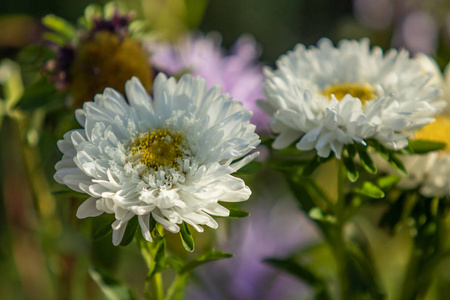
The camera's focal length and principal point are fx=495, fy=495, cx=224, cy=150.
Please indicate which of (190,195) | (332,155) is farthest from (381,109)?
(190,195)

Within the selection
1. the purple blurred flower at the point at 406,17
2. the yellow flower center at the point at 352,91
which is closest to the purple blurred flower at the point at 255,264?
the yellow flower center at the point at 352,91

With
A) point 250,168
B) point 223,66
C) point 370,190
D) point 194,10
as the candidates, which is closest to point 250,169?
point 250,168

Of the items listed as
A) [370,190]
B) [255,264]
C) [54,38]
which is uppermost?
[54,38]

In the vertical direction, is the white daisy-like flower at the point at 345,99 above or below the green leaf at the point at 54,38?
below

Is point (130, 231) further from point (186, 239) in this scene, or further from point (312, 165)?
point (312, 165)

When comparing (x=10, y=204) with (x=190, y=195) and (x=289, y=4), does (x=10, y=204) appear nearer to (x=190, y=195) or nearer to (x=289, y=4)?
(x=190, y=195)

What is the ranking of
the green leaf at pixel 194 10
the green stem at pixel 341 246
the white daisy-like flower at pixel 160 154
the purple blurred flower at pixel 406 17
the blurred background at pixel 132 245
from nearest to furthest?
the white daisy-like flower at pixel 160 154 < the green stem at pixel 341 246 < the blurred background at pixel 132 245 < the green leaf at pixel 194 10 < the purple blurred flower at pixel 406 17

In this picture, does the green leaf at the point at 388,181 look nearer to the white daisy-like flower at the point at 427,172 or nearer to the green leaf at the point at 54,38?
the white daisy-like flower at the point at 427,172
